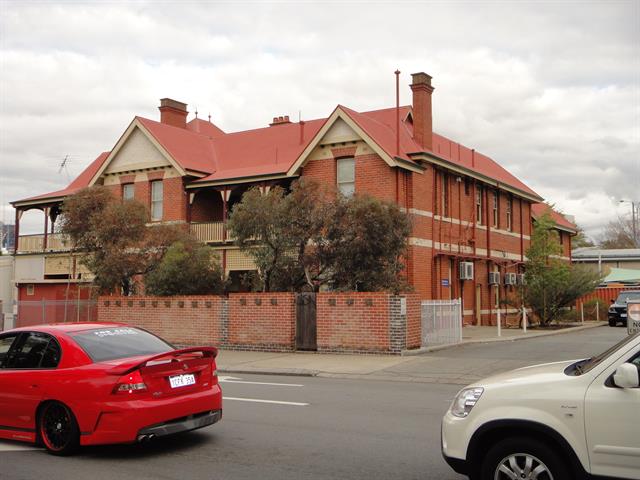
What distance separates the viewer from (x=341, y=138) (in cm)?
2636

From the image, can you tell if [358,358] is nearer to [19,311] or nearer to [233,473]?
[233,473]

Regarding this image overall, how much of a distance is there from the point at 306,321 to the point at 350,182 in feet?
28.0

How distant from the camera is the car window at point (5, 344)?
315 inches

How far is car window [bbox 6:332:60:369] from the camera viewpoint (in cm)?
755

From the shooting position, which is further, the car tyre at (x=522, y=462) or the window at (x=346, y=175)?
the window at (x=346, y=175)

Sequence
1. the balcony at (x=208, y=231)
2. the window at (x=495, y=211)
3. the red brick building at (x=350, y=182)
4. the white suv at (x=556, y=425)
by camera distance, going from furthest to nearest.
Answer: the window at (x=495, y=211)
the balcony at (x=208, y=231)
the red brick building at (x=350, y=182)
the white suv at (x=556, y=425)

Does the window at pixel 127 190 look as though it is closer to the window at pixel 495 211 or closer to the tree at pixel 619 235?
the window at pixel 495 211

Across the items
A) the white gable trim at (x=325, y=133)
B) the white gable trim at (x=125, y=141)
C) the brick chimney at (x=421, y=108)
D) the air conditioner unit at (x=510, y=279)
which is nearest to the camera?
the white gable trim at (x=325, y=133)

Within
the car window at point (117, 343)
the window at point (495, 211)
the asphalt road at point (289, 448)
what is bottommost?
the asphalt road at point (289, 448)

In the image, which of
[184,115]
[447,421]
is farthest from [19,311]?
[447,421]

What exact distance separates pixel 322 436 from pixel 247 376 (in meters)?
7.41

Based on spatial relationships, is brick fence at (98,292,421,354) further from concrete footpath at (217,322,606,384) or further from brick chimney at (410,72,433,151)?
brick chimney at (410,72,433,151)

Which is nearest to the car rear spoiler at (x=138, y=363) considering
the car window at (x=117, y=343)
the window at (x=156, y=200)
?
the car window at (x=117, y=343)

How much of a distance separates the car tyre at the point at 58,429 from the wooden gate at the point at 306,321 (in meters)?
12.1
